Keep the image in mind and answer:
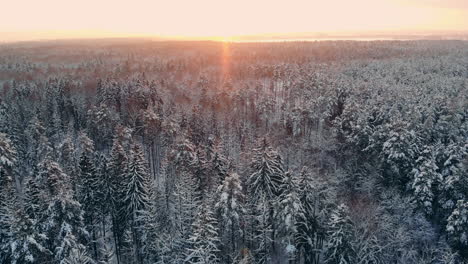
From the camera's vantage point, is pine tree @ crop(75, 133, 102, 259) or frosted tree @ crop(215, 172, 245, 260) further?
pine tree @ crop(75, 133, 102, 259)

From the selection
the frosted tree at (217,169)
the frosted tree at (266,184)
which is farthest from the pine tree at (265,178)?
the frosted tree at (217,169)

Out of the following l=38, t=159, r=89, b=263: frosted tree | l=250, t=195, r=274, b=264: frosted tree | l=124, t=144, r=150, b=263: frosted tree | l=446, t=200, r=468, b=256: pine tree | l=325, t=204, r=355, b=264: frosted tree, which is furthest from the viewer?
l=124, t=144, r=150, b=263: frosted tree

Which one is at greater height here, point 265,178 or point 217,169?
point 265,178

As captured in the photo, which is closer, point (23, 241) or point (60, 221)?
point (23, 241)

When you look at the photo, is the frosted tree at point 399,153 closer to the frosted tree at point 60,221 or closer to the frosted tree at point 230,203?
the frosted tree at point 230,203

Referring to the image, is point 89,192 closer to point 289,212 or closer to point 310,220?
point 289,212

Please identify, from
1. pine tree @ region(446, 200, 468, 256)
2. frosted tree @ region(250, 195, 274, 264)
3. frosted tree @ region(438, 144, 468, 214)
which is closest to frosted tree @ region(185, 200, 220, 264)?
frosted tree @ region(250, 195, 274, 264)

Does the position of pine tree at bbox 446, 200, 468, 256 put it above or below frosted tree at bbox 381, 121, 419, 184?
below

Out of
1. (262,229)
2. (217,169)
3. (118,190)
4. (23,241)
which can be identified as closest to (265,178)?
(262,229)

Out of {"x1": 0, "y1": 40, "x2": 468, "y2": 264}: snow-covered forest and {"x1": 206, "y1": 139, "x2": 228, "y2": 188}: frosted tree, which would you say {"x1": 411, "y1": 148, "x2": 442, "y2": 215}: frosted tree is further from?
{"x1": 206, "y1": 139, "x2": 228, "y2": 188}: frosted tree
